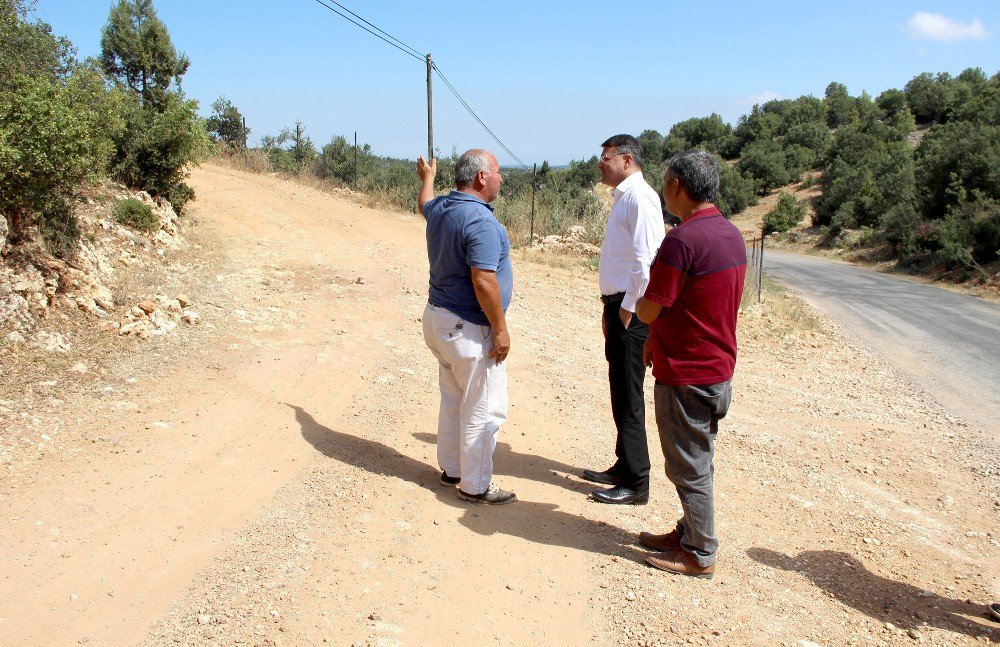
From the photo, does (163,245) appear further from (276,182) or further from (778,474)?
(276,182)

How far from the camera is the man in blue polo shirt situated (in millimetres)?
3420

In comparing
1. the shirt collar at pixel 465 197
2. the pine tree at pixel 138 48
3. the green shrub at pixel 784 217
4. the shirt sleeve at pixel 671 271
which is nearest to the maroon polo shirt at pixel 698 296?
the shirt sleeve at pixel 671 271

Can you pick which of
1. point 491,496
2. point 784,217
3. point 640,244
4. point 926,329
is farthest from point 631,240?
point 784,217

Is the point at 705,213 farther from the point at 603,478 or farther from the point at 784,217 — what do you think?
the point at 784,217

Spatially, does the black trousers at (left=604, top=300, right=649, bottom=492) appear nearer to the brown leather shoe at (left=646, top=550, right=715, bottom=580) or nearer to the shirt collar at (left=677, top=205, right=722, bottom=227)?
the brown leather shoe at (left=646, top=550, right=715, bottom=580)

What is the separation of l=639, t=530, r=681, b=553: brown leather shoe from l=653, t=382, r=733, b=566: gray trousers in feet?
0.57

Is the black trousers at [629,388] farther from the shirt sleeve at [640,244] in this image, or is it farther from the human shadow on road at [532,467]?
the human shadow on road at [532,467]

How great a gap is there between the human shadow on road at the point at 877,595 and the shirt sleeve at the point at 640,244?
143 cm

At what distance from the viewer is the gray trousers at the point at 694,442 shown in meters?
3.09

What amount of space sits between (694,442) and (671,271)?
30.0 inches

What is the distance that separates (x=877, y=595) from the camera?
11.0 feet

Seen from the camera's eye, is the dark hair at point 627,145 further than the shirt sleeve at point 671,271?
Yes

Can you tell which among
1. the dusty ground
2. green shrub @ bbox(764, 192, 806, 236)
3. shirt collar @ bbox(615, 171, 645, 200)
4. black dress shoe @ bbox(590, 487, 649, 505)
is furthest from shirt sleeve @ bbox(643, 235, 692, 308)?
green shrub @ bbox(764, 192, 806, 236)

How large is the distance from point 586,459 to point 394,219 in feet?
39.7
